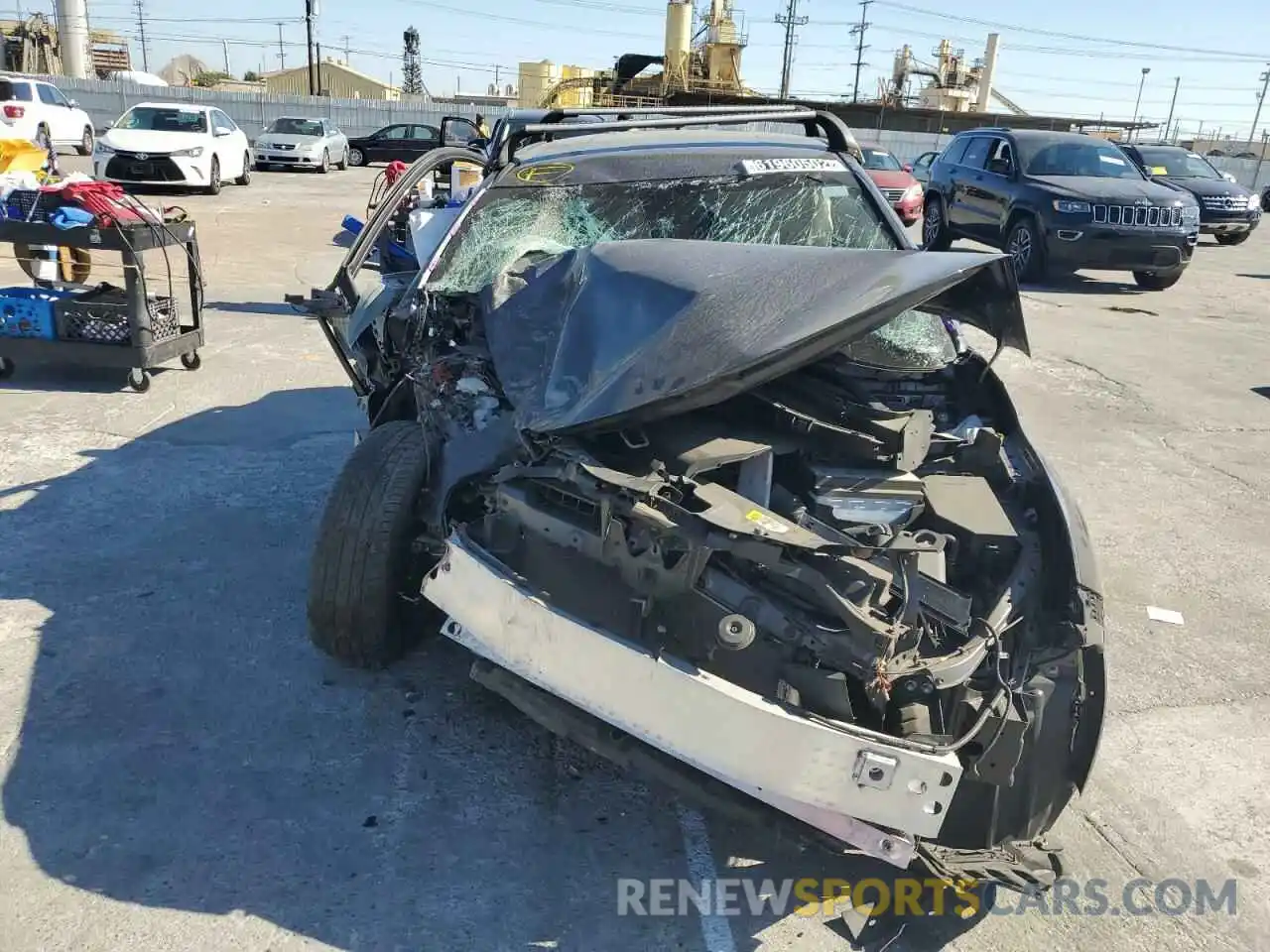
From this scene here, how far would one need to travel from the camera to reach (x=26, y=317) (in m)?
6.35

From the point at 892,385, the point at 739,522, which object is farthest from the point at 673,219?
the point at 739,522

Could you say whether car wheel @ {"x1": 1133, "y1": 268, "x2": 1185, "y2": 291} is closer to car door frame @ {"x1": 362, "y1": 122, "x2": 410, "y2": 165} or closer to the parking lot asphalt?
the parking lot asphalt

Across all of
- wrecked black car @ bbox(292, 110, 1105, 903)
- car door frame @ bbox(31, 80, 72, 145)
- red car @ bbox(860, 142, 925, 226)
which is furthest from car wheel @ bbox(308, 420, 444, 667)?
car door frame @ bbox(31, 80, 72, 145)

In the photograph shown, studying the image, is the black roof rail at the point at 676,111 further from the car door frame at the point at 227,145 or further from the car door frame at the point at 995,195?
the car door frame at the point at 227,145

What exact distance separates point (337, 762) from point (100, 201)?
4.97 m

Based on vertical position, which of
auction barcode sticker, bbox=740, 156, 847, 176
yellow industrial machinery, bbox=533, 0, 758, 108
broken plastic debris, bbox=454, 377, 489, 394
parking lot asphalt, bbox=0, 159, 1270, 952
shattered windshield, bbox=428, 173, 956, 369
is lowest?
parking lot asphalt, bbox=0, 159, 1270, 952

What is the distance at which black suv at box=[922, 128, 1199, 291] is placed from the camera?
11.3 m

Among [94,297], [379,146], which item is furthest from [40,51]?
[94,297]

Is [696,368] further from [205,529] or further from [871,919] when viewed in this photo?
[205,529]

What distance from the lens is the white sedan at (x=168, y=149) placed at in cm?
1656

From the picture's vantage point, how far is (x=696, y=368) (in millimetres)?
2393

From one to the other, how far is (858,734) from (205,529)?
340 cm

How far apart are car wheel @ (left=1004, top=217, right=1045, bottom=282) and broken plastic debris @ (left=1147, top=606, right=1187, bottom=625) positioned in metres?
8.80

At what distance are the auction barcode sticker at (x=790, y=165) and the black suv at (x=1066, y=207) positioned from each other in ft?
28.1
